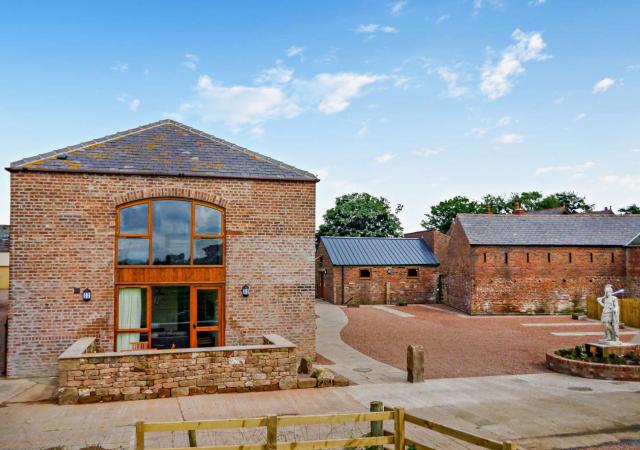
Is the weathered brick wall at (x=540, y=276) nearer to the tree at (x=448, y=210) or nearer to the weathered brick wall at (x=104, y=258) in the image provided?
the weathered brick wall at (x=104, y=258)

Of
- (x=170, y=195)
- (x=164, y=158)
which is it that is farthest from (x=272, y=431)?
(x=164, y=158)

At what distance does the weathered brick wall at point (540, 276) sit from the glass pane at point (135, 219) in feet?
67.8

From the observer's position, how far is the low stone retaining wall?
9859 mm

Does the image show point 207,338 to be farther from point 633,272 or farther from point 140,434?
point 633,272

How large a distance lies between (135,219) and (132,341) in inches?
125

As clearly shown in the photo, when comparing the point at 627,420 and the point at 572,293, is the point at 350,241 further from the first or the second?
the point at 627,420

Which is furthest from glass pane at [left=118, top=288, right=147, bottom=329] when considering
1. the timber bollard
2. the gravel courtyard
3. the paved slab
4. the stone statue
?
the paved slab

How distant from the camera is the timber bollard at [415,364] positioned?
475 inches

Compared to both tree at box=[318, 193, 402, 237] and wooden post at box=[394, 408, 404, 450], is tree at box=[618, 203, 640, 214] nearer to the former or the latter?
tree at box=[318, 193, 402, 237]

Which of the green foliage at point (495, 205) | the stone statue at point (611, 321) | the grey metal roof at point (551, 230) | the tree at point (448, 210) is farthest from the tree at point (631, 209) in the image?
the stone statue at point (611, 321)

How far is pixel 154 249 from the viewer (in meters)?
13.1

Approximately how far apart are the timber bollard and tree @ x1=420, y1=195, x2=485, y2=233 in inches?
2353

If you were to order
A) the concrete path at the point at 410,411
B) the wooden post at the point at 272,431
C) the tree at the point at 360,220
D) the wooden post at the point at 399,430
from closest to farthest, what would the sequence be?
the wooden post at the point at 272,431, the wooden post at the point at 399,430, the concrete path at the point at 410,411, the tree at the point at 360,220

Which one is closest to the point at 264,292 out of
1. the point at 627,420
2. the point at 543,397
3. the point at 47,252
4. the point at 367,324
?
the point at 47,252
